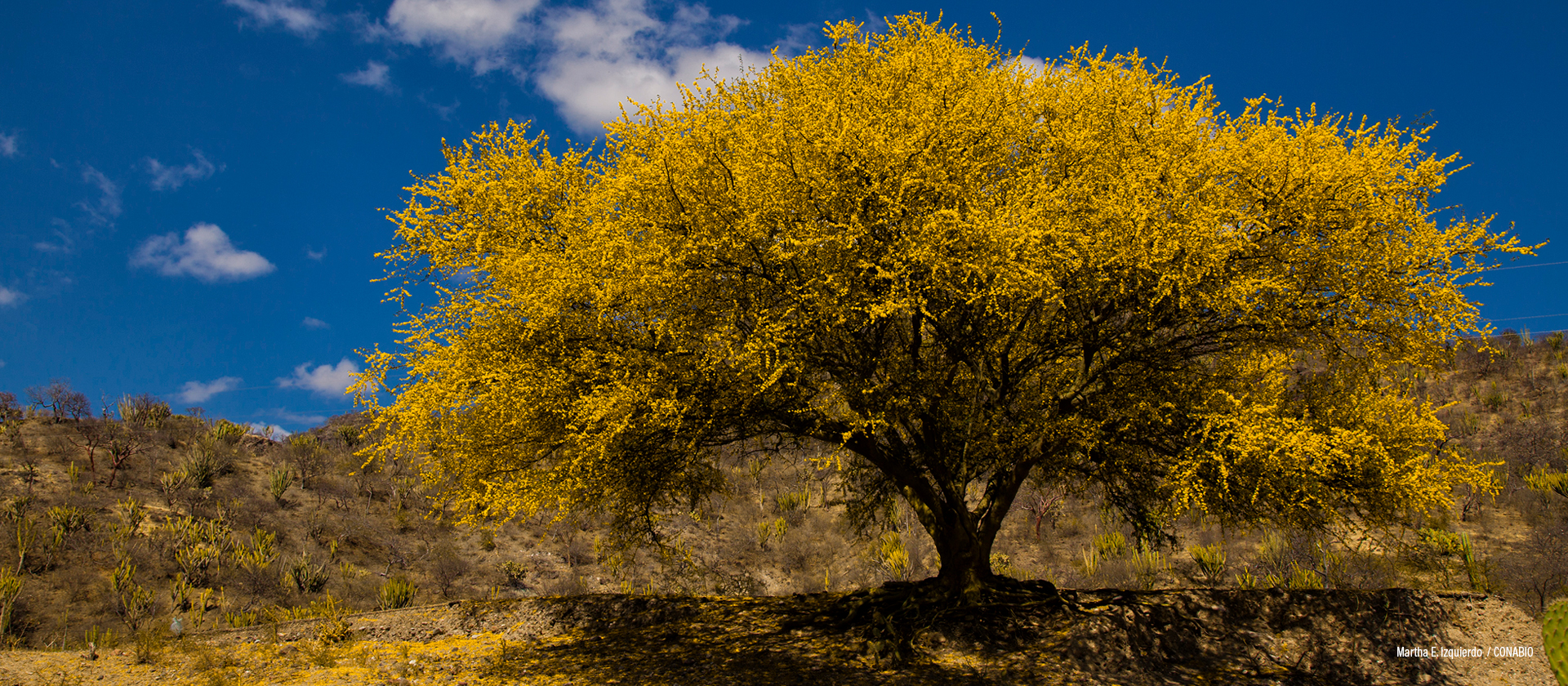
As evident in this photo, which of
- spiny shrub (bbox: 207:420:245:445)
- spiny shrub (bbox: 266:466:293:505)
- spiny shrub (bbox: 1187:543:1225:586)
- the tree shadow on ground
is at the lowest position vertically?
the tree shadow on ground

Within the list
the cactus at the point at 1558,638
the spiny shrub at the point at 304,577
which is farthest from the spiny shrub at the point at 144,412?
the cactus at the point at 1558,638

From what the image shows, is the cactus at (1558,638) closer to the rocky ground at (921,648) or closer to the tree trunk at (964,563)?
the rocky ground at (921,648)

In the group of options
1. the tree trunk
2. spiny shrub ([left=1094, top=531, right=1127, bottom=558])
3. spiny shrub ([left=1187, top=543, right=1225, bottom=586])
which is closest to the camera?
the tree trunk

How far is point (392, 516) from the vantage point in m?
22.6

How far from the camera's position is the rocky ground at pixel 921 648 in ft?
31.8

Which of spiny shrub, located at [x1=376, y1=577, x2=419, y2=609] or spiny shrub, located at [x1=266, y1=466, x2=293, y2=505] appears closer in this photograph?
spiny shrub, located at [x1=376, y1=577, x2=419, y2=609]

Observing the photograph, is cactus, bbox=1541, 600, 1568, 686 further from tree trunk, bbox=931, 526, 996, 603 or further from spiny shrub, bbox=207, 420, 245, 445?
spiny shrub, bbox=207, 420, 245, 445

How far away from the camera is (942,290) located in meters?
8.53

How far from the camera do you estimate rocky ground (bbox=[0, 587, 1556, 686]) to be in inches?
382

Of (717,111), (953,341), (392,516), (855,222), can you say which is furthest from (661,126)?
(392,516)

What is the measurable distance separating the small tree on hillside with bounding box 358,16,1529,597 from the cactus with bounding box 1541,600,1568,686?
178cm

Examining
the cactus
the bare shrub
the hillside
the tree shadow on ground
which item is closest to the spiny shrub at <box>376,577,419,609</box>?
the hillside

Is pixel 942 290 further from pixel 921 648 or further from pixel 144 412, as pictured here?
pixel 144 412

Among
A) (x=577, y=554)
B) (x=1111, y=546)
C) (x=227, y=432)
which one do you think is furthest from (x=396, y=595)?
(x=1111, y=546)
